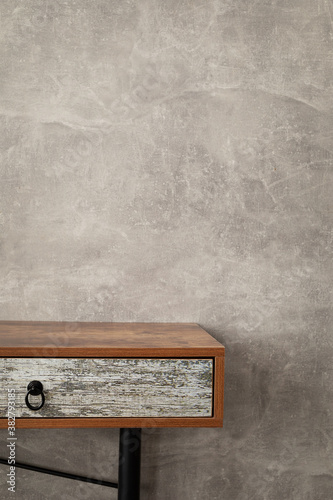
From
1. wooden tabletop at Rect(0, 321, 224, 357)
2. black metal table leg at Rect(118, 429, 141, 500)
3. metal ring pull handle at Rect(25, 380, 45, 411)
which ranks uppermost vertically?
wooden tabletop at Rect(0, 321, 224, 357)

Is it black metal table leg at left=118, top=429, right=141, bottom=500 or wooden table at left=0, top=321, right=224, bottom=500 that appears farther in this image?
black metal table leg at left=118, top=429, right=141, bottom=500

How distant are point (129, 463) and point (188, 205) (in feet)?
2.68

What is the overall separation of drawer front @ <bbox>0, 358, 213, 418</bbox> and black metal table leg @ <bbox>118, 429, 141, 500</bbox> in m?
0.19

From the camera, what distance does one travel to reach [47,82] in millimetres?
1507

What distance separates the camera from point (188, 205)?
1.55 m

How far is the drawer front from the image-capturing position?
45.0 inches

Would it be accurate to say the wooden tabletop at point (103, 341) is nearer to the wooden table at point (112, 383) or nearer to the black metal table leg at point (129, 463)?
the wooden table at point (112, 383)

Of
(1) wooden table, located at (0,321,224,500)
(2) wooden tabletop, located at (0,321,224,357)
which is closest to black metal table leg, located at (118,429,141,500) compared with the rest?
(1) wooden table, located at (0,321,224,500)

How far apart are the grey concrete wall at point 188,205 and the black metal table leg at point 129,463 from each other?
218 millimetres

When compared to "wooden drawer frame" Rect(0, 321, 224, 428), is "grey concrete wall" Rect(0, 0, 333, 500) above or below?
above

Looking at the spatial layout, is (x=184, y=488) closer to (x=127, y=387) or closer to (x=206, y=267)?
(x=127, y=387)

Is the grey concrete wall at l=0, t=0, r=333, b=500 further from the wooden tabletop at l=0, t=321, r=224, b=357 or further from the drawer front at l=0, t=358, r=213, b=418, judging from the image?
the drawer front at l=0, t=358, r=213, b=418

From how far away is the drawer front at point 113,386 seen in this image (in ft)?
3.75

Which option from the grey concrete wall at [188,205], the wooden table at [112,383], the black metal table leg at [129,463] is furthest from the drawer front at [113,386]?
the grey concrete wall at [188,205]
